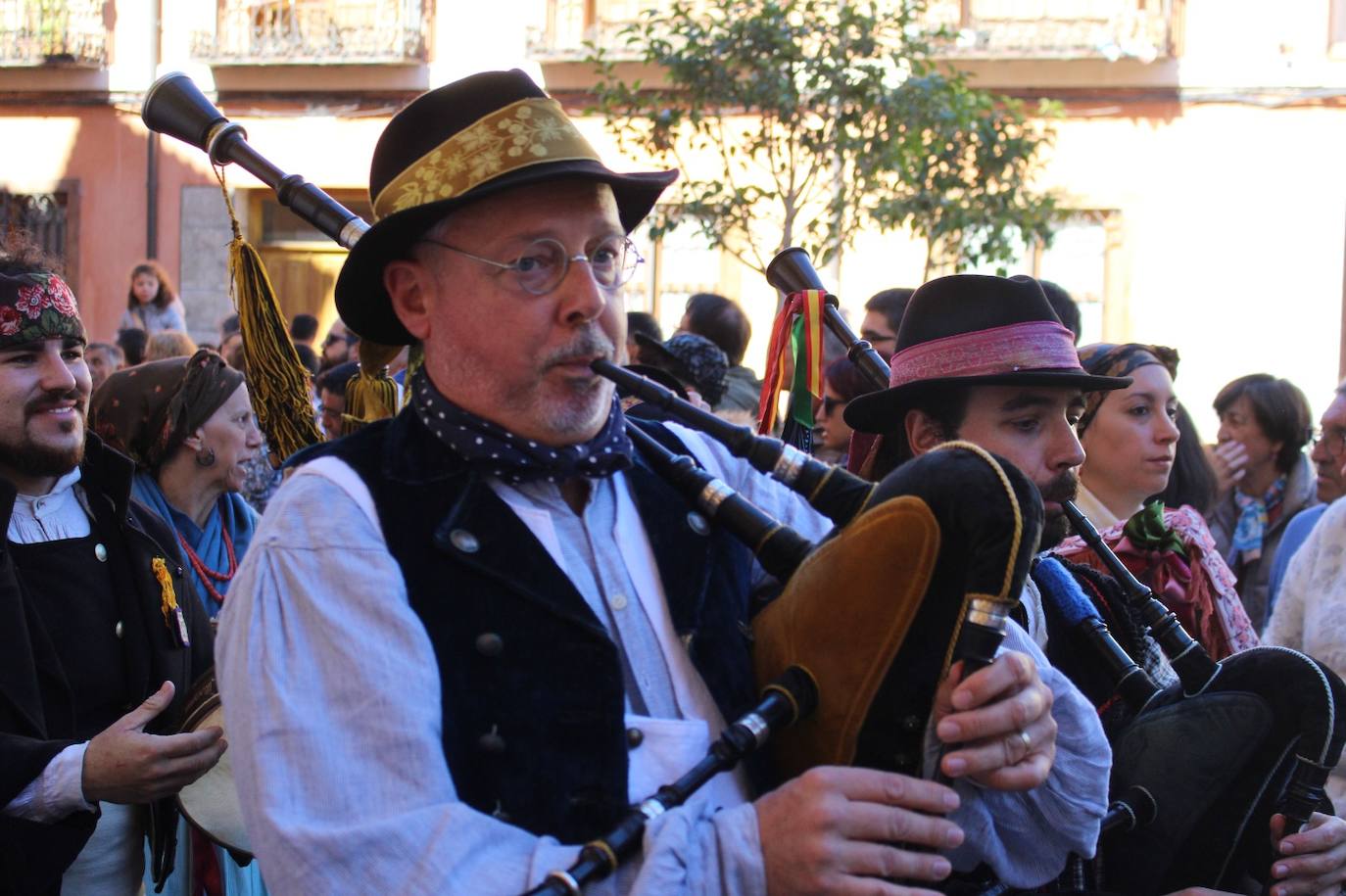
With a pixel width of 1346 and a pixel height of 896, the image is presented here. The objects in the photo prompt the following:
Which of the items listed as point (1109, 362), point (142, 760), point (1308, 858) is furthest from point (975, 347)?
point (142, 760)

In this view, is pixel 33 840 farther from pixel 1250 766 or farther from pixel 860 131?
pixel 860 131

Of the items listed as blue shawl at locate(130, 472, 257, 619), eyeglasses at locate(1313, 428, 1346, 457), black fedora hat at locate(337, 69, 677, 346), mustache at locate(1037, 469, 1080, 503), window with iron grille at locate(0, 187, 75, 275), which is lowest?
blue shawl at locate(130, 472, 257, 619)

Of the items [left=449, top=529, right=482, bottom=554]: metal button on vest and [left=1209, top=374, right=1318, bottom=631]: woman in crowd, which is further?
[left=1209, top=374, right=1318, bottom=631]: woman in crowd

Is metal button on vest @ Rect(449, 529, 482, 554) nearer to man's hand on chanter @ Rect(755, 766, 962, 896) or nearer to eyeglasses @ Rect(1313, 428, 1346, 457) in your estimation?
man's hand on chanter @ Rect(755, 766, 962, 896)

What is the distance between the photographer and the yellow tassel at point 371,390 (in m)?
2.67

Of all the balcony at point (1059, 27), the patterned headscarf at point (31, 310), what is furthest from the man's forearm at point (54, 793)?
the balcony at point (1059, 27)

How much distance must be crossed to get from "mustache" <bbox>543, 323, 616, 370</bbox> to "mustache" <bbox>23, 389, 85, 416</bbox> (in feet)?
5.95

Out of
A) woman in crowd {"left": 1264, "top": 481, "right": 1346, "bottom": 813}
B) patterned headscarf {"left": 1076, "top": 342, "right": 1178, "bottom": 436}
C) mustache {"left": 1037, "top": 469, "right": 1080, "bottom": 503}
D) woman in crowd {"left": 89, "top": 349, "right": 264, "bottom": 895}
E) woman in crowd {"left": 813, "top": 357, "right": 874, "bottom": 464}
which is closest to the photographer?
mustache {"left": 1037, "top": 469, "right": 1080, "bottom": 503}

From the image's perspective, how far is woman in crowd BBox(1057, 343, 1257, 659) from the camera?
392cm

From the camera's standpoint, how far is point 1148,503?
4184mm

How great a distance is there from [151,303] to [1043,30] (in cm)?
833

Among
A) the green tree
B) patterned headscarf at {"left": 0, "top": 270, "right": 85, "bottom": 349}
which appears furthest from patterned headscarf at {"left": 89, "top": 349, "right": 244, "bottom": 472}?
the green tree

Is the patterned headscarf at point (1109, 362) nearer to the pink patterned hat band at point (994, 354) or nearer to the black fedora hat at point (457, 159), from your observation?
the pink patterned hat band at point (994, 354)

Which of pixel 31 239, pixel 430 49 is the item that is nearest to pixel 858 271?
pixel 430 49
